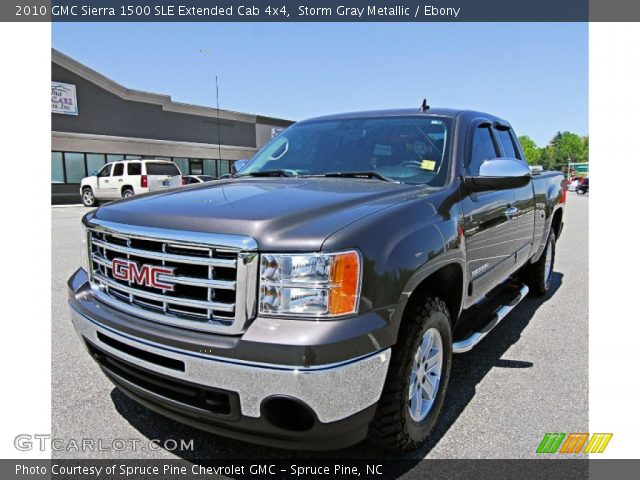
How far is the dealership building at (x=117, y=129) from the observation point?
941 inches

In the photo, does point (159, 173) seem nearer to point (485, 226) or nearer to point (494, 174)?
point (485, 226)

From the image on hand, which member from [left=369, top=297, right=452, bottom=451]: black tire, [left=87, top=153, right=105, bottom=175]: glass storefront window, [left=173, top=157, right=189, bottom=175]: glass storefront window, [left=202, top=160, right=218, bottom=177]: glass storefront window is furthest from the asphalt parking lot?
[left=202, top=160, right=218, bottom=177]: glass storefront window

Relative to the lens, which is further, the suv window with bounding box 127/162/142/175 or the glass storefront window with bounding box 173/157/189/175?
the glass storefront window with bounding box 173/157/189/175

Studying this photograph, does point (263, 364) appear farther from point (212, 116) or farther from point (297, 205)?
point (212, 116)

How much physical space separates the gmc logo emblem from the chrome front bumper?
291 millimetres

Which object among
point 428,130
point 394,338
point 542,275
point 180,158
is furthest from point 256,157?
point 180,158

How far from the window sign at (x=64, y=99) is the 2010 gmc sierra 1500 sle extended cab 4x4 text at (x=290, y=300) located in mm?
25204

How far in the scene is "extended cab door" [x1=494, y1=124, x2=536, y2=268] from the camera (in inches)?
153

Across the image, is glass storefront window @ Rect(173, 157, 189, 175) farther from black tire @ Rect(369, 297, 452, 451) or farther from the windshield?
black tire @ Rect(369, 297, 452, 451)

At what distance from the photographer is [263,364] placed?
1783 mm

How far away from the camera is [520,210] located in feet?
13.0

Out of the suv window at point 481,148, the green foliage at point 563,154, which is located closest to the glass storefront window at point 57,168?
the suv window at point 481,148

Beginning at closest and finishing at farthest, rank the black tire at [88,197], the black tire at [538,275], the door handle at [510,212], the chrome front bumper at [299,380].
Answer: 1. the chrome front bumper at [299,380]
2. the door handle at [510,212]
3. the black tire at [538,275]
4. the black tire at [88,197]

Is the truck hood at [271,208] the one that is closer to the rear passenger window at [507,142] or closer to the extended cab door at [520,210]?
the extended cab door at [520,210]
